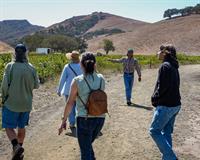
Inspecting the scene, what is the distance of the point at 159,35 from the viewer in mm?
126438

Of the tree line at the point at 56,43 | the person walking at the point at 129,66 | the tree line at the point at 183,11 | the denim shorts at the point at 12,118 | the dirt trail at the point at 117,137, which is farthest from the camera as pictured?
the tree line at the point at 183,11

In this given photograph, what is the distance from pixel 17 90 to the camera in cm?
723

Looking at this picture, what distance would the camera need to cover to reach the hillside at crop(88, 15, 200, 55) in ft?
361

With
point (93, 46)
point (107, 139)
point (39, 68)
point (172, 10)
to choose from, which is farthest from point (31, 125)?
point (172, 10)

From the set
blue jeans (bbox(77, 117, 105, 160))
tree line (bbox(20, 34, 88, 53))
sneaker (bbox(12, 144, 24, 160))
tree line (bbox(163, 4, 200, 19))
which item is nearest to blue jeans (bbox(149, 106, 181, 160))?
blue jeans (bbox(77, 117, 105, 160))

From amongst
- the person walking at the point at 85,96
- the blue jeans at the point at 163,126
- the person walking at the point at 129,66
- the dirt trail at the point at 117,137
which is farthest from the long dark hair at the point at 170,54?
the person walking at the point at 129,66

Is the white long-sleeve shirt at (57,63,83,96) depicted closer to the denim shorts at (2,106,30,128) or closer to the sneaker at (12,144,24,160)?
the denim shorts at (2,106,30,128)

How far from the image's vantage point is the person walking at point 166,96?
Result: 669cm

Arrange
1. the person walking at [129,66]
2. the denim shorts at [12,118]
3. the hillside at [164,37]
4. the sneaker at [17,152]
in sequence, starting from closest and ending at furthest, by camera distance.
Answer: the sneaker at [17,152] → the denim shorts at [12,118] → the person walking at [129,66] → the hillside at [164,37]

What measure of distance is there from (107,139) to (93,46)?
128 metres

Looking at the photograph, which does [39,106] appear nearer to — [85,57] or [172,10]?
→ [85,57]

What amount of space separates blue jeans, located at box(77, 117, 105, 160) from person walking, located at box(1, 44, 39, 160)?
1662 mm

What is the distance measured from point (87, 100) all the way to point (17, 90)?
1.84 m

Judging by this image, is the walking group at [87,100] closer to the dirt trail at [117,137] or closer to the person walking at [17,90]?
the person walking at [17,90]
